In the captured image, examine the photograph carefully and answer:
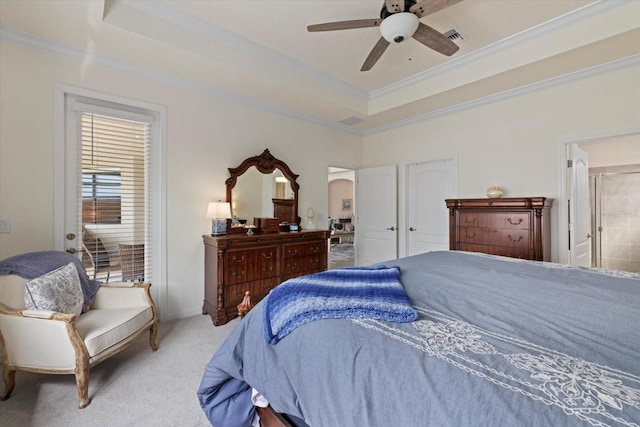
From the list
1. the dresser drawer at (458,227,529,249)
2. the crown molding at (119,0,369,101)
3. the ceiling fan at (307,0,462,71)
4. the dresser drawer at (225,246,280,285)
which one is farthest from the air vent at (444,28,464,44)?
the dresser drawer at (225,246,280,285)

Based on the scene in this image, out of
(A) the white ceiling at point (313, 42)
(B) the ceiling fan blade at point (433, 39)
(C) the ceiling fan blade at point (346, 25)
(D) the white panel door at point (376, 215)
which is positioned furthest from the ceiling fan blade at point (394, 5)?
(D) the white panel door at point (376, 215)

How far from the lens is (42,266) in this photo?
2117mm

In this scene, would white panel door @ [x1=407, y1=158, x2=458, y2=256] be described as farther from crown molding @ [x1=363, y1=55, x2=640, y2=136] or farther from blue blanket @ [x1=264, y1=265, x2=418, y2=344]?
blue blanket @ [x1=264, y1=265, x2=418, y2=344]

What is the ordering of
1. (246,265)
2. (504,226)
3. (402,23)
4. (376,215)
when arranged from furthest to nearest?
(376,215)
(246,265)
(504,226)
(402,23)

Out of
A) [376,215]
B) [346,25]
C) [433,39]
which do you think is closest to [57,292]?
[346,25]

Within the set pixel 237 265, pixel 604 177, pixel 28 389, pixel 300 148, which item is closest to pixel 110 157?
pixel 237 265

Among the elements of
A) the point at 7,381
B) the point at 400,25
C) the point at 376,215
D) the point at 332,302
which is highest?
the point at 400,25

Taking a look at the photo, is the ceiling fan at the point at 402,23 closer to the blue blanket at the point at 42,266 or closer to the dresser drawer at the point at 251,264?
the dresser drawer at the point at 251,264

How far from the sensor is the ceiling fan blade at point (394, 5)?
2010 millimetres

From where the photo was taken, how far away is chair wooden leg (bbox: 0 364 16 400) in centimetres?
189

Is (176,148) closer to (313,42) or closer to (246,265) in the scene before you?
(246,265)

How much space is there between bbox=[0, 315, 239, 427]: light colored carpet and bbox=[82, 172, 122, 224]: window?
1.30 m

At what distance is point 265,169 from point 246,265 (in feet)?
4.46

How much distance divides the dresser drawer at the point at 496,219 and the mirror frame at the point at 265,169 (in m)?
2.26
